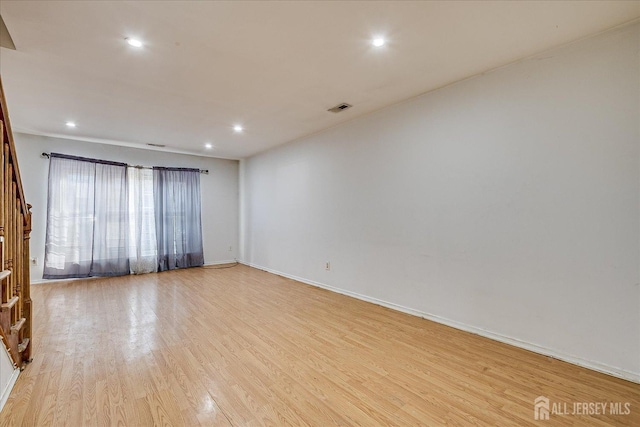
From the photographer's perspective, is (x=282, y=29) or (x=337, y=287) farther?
(x=337, y=287)

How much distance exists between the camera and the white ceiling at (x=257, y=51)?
187 cm

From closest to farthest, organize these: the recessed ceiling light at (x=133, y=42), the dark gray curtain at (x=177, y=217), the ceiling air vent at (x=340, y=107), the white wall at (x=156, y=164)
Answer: the recessed ceiling light at (x=133, y=42) → the ceiling air vent at (x=340, y=107) → the white wall at (x=156, y=164) → the dark gray curtain at (x=177, y=217)

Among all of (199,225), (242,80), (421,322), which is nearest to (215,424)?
Answer: (421,322)

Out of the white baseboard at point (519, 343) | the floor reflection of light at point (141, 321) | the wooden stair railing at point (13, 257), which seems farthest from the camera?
the floor reflection of light at point (141, 321)

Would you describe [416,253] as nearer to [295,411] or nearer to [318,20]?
[295,411]

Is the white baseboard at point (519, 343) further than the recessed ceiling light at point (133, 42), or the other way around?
the recessed ceiling light at point (133, 42)

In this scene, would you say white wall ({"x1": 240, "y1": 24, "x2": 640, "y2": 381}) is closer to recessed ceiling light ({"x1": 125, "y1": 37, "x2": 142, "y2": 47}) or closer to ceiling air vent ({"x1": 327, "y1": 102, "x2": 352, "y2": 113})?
ceiling air vent ({"x1": 327, "y1": 102, "x2": 352, "y2": 113})

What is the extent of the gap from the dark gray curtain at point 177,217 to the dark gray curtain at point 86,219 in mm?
582

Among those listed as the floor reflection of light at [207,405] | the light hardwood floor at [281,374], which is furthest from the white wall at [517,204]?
the floor reflection of light at [207,405]

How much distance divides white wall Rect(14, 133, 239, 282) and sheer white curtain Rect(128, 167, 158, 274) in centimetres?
33

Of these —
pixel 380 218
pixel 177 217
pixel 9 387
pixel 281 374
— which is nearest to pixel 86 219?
pixel 177 217

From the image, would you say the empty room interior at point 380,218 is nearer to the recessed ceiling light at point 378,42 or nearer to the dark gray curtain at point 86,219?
the recessed ceiling light at point 378,42

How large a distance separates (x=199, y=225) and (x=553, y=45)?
6299 mm

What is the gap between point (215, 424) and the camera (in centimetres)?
157
